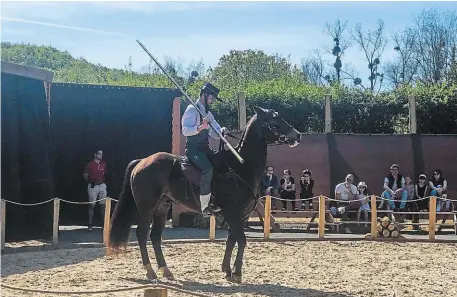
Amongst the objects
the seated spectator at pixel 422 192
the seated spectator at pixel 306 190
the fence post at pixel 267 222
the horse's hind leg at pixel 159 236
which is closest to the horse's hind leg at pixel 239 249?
the horse's hind leg at pixel 159 236

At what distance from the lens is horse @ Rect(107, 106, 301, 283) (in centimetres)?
811

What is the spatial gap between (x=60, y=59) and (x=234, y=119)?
82.1 feet

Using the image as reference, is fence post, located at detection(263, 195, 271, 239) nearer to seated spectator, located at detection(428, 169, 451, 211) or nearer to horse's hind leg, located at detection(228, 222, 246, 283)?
seated spectator, located at detection(428, 169, 451, 211)

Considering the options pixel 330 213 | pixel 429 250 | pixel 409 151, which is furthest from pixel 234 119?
pixel 429 250

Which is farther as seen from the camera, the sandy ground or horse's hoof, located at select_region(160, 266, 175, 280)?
horse's hoof, located at select_region(160, 266, 175, 280)

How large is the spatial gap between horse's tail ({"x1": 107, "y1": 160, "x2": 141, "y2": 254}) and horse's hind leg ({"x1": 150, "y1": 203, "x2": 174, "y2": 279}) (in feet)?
0.99

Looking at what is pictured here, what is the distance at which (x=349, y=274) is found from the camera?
853 centimetres

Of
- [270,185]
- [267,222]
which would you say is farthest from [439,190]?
[267,222]

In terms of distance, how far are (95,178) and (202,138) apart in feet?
18.1

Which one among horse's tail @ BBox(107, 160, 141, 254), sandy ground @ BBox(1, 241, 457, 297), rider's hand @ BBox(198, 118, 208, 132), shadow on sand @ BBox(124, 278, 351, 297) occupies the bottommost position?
shadow on sand @ BBox(124, 278, 351, 297)

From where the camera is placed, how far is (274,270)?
883 cm

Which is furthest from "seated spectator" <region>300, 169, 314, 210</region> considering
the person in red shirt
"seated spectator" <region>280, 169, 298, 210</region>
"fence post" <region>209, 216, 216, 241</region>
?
the person in red shirt

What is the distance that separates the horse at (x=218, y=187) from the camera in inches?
319

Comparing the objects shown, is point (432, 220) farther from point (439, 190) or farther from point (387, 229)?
point (439, 190)
